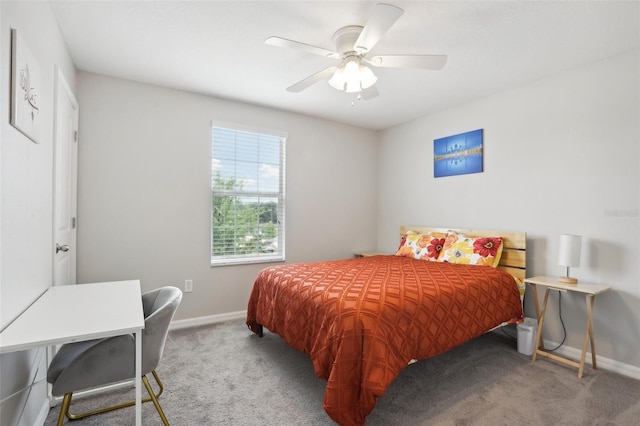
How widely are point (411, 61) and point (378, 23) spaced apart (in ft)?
1.63

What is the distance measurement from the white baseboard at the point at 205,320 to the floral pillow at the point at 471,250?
2.30 metres

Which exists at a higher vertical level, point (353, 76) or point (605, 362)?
point (353, 76)

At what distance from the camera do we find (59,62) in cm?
218

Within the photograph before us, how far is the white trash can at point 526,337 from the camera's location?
271 centimetres

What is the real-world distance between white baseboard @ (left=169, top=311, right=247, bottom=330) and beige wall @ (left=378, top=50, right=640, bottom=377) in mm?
2628

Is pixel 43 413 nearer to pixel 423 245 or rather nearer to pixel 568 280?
pixel 423 245

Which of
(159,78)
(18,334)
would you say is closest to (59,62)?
(159,78)

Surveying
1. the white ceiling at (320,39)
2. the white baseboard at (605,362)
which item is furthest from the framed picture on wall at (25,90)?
the white baseboard at (605,362)

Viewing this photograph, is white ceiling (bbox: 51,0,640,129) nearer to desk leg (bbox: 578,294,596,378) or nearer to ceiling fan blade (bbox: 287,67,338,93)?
ceiling fan blade (bbox: 287,67,338,93)

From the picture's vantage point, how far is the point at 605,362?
2482 millimetres

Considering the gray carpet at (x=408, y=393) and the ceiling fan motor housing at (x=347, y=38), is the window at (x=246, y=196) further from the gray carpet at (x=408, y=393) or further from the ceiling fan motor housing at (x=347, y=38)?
the ceiling fan motor housing at (x=347, y=38)

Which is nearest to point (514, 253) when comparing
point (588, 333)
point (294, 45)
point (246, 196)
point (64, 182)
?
point (588, 333)

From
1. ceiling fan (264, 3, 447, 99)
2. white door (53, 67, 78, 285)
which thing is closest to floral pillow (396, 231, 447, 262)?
ceiling fan (264, 3, 447, 99)

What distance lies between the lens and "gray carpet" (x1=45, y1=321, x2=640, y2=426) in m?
1.84
